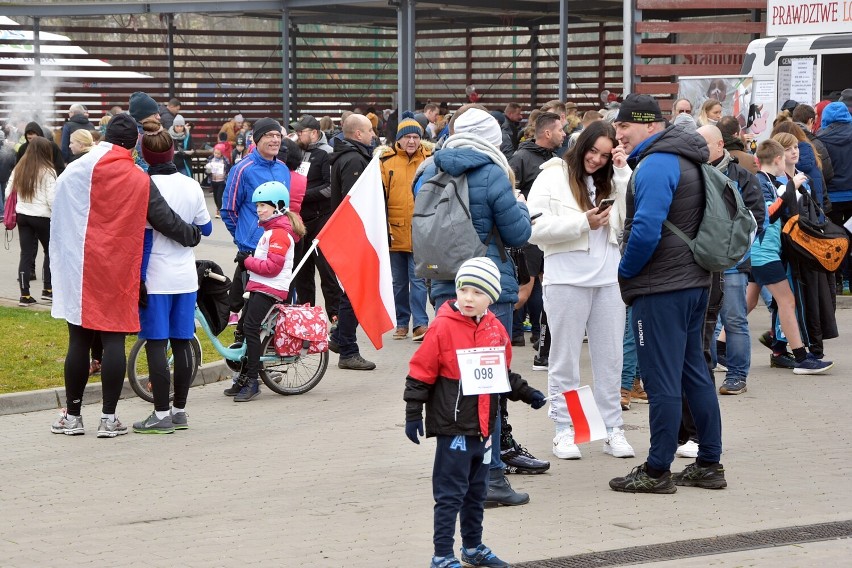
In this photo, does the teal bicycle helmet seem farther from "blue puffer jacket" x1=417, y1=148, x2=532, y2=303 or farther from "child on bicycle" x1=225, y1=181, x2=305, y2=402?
"blue puffer jacket" x1=417, y1=148, x2=532, y2=303

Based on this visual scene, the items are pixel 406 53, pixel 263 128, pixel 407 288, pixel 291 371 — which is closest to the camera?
pixel 291 371

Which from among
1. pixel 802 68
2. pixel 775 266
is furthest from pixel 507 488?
pixel 802 68

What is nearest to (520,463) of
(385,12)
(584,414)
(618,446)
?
(618,446)

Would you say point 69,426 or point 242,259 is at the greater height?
point 242,259

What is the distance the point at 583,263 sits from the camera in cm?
753

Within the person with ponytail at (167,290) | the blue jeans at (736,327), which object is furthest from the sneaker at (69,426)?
the blue jeans at (736,327)

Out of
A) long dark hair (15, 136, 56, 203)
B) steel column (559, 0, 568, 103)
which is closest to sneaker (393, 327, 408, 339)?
long dark hair (15, 136, 56, 203)

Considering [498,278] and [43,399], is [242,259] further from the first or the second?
[498,278]

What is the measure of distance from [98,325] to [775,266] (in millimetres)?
5278

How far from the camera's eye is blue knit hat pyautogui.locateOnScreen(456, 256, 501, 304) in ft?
18.3

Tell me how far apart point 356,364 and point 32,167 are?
501 centimetres

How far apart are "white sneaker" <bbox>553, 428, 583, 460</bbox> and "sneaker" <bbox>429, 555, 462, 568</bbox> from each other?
2328 mm

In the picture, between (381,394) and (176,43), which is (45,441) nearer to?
(381,394)

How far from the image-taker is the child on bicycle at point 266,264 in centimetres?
943
